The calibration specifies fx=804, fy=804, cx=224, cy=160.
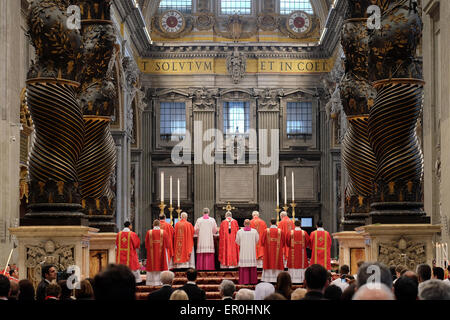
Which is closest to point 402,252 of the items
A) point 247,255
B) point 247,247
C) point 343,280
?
point 343,280

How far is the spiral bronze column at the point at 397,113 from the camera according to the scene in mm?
9891

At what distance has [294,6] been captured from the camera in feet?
132

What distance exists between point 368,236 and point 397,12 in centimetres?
282

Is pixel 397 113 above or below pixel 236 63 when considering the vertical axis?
below

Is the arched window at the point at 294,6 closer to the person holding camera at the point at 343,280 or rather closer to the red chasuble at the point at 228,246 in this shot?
the red chasuble at the point at 228,246

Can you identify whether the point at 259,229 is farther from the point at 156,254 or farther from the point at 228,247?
the point at 156,254

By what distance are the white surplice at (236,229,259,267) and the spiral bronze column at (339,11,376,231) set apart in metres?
3.71

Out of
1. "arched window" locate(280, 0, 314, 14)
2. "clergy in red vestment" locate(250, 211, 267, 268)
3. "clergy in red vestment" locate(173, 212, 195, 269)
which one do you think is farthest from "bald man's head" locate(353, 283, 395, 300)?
"arched window" locate(280, 0, 314, 14)

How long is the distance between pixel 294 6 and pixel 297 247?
2443 cm

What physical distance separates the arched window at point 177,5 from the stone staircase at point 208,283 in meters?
23.2

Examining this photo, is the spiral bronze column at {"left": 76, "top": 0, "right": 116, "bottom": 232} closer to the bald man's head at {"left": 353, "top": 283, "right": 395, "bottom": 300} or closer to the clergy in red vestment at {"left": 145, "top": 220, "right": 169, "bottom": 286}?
the clergy in red vestment at {"left": 145, "top": 220, "right": 169, "bottom": 286}

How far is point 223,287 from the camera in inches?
297

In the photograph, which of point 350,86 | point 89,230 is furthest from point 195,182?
point 89,230
